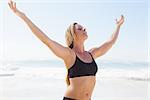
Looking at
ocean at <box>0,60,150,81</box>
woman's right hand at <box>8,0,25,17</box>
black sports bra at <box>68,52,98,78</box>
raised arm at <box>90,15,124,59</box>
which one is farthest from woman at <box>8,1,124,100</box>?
ocean at <box>0,60,150,81</box>

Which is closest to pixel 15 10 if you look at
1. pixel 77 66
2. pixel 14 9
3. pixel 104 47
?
pixel 14 9

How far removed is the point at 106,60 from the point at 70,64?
16022 mm

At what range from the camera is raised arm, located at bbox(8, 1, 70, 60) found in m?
2.95

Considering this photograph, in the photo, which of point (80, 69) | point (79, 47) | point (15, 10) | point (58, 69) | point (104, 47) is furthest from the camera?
point (58, 69)

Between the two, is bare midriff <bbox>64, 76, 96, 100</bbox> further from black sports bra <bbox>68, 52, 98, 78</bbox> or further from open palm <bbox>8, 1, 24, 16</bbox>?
open palm <bbox>8, 1, 24, 16</bbox>

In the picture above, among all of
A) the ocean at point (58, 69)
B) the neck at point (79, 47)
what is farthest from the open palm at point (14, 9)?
the ocean at point (58, 69)

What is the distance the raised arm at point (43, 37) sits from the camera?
295 centimetres

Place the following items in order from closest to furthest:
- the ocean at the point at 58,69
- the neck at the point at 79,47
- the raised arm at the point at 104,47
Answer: the neck at the point at 79,47 < the raised arm at the point at 104,47 < the ocean at the point at 58,69

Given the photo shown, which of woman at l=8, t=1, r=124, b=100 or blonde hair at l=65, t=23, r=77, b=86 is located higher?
blonde hair at l=65, t=23, r=77, b=86

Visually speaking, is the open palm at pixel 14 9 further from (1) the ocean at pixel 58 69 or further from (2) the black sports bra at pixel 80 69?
(1) the ocean at pixel 58 69

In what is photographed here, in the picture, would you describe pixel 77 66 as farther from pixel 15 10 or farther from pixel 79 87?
pixel 15 10

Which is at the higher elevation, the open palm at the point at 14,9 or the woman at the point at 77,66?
the open palm at the point at 14,9

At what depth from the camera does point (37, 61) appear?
1991 cm

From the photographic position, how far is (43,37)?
117 inches
